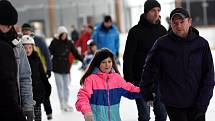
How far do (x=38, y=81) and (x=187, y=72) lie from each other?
2720mm

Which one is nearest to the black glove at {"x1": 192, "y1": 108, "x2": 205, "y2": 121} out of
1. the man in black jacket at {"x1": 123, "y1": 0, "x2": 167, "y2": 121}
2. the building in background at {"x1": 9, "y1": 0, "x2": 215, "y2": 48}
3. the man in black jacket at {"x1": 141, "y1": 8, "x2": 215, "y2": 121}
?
the man in black jacket at {"x1": 141, "y1": 8, "x2": 215, "y2": 121}

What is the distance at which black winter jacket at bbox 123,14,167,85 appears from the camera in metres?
6.37

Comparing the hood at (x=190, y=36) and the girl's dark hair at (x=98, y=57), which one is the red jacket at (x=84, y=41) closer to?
the girl's dark hair at (x=98, y=57)

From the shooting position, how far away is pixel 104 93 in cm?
485

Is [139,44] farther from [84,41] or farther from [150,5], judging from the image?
[84,41]

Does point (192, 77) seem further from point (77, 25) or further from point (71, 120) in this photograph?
point (77, 25)

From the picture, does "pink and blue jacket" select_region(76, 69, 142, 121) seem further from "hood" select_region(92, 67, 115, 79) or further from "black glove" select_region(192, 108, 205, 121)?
"black glove" select_region(192, 108, 205, 121)

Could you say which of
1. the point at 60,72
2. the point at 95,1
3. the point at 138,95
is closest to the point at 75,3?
the point at 95,1

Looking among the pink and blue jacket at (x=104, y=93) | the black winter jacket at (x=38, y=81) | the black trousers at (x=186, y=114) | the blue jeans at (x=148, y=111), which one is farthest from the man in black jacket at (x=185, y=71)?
the black winter jacket at (x=38, y=81)

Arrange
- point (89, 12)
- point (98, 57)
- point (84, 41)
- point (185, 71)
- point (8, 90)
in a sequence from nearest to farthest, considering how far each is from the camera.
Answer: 1. point (8, 90)
2. point (185, 71)
3. point (98, 57)
4. point (84, 41)
5. point (89, 12)

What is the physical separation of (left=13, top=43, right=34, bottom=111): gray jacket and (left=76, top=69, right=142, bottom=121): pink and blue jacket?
1.84 feet

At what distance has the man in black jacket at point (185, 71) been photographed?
14.9 feet

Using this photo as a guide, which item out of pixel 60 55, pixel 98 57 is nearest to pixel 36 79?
pixel 98 57

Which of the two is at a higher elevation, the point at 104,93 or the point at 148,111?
the point at 104,93
